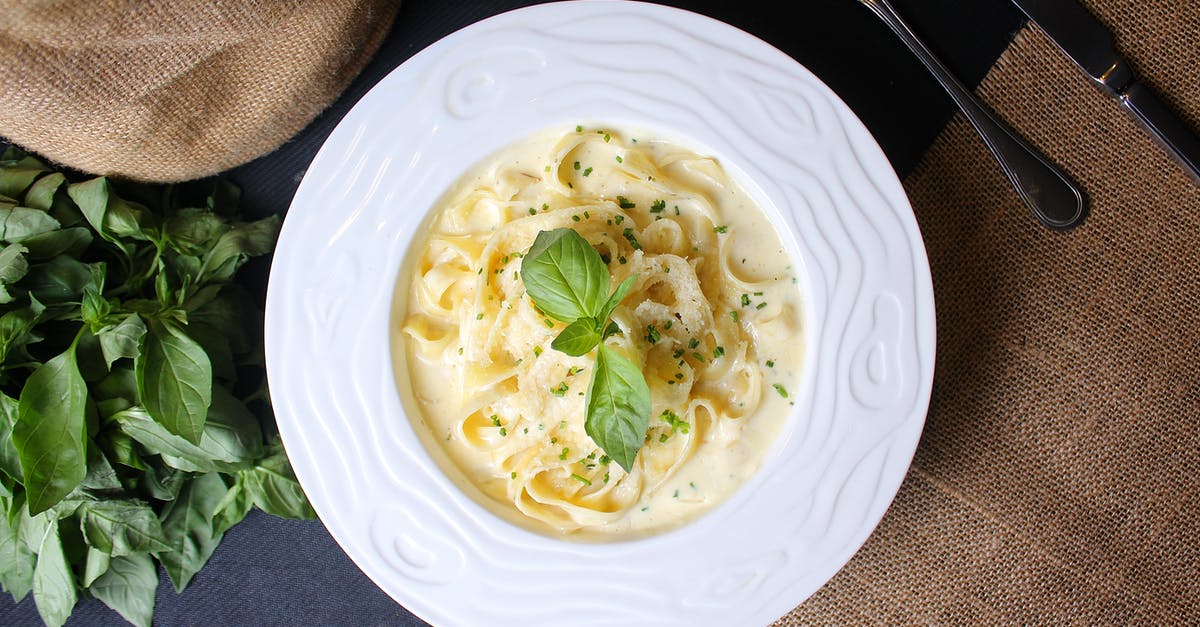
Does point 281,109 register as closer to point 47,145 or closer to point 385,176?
point 385,176

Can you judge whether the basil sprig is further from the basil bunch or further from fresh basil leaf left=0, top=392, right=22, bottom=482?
fresh basil leaf left=0, top=392, right=22, bottom=482

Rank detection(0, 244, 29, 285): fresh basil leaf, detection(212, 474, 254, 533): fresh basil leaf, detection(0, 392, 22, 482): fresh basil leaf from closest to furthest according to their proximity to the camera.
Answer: detection(0, 244, 29, 285): fresh basil leaf, detection(0, 392, 22, 482): fresh basil leaf, detection(212, 474, 254, 533): fresh basil leaf

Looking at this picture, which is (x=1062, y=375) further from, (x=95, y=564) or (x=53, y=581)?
(x=53, y=581)

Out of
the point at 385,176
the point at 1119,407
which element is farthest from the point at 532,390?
the point at 1119,407

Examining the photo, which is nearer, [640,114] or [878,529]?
[640,114]

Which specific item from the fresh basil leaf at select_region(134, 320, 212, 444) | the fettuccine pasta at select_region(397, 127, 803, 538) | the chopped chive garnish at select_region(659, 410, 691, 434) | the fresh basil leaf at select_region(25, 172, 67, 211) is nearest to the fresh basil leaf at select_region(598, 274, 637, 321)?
the fettuccine pasta at select_region(397, 127, 803, 538)

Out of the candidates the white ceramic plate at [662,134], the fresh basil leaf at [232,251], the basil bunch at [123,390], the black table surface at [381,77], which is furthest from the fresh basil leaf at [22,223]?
the white ceramic plate at [662,134]

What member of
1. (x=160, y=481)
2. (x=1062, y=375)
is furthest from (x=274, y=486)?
(x=1062, y=375)
